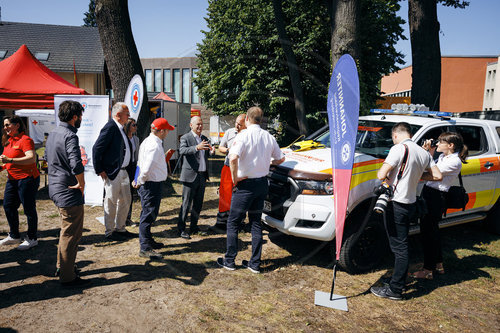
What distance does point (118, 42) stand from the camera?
8.17m

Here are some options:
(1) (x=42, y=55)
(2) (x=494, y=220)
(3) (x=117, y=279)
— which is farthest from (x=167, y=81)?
(3) (x=117, y=279)

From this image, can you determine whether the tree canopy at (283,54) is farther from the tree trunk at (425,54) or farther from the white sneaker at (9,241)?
the white sneaker at (9,241)

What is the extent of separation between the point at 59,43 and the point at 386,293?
2739 centimetres

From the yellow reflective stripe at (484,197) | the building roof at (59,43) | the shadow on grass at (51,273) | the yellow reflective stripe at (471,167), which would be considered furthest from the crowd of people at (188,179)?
the building roof at (59,43)

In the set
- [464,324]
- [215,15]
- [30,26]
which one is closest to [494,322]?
[464,324]

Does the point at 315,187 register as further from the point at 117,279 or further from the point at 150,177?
the point at 117,279

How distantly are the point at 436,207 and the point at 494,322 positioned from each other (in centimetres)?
132

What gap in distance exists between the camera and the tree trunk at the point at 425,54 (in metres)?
9.93

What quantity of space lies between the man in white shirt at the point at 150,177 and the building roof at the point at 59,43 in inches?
828

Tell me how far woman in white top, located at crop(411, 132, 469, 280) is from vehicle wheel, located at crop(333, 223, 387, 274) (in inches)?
20.6

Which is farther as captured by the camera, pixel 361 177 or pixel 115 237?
pixel 115 237

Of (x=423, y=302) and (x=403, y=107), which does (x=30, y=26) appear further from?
(x=423, y=302)

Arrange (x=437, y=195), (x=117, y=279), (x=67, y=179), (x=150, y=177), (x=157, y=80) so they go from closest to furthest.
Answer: (x=67, y=179)
(x=117, y=279)
(x=437, y=195)
(x=150, y=177)
(x=157, y=80)

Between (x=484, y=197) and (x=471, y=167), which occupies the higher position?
(x=471, y=167)
